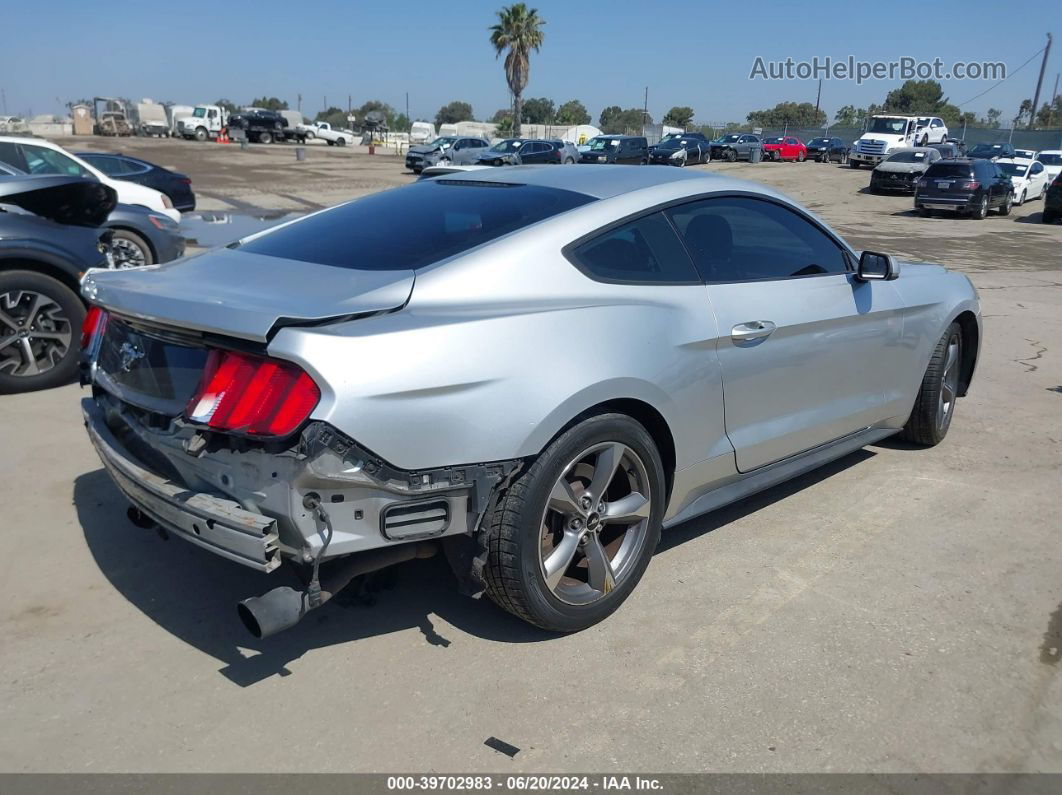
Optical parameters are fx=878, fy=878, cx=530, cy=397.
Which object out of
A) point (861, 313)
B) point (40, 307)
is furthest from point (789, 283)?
point (40, 307)

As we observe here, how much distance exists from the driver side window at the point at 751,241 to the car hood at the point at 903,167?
27.2 metres

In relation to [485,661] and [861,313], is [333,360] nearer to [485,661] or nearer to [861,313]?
[485,661]

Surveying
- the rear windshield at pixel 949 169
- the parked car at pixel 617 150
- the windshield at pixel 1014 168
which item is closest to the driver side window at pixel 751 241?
the rear windshield at pixel 949 169

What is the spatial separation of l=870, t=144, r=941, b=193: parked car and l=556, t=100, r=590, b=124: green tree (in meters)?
74.5

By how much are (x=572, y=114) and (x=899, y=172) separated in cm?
8683

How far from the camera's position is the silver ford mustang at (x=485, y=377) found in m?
2.58

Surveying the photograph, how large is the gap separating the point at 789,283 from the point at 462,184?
154 centimetres

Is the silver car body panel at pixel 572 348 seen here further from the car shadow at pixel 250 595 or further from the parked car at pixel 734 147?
the parked car at pixel 734 147

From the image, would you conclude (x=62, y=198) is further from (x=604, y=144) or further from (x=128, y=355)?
(x=604, y=144)

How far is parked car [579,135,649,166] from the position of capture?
3553 cm

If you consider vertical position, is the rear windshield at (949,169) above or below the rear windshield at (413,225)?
below

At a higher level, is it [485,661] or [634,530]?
[634,530]

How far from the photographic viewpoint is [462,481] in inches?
108

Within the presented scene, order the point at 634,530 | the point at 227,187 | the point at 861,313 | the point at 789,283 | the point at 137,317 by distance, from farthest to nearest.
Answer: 1. the point at 227,187
2. the point at 861,313
3. the point at 789,283
4. the point at 634,530
5. the point at 137,317
